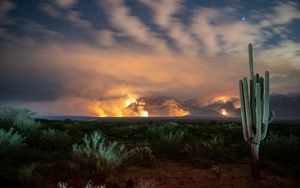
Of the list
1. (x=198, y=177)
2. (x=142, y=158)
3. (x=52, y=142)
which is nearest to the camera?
(x=198, y=177)

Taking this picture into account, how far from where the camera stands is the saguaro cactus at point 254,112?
28.1 feet

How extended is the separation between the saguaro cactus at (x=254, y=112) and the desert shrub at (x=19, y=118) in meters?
10.2

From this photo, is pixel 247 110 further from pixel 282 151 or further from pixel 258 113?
pixel 282 151

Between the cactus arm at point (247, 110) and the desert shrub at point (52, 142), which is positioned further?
the desert shrub at point (52, 142)

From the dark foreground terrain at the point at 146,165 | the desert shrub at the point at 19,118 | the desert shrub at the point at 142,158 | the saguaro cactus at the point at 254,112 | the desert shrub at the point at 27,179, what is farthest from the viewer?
the desert shrub at the point at 19,118

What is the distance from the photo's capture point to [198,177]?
8.47 m

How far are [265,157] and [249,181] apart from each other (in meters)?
3.70

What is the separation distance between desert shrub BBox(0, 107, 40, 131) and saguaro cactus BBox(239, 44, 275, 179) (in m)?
10.2

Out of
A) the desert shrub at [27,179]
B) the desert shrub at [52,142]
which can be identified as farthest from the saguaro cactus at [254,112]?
the desert shrub at [52,142]

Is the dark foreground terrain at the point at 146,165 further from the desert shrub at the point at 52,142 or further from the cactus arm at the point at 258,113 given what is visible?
the cactus arm at the point at 258,113

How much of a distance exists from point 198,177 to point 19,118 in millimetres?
10362

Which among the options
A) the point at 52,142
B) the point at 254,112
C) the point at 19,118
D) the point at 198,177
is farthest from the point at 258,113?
the point at 19,118

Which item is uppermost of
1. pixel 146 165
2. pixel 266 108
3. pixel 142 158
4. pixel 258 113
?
pixel 266 108

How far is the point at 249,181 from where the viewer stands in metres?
8.16
